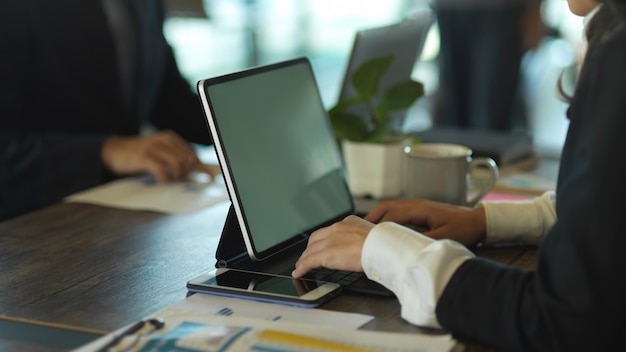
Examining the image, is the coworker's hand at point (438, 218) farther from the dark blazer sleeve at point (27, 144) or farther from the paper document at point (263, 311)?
the dark blazer sleeve at point (27, 144)

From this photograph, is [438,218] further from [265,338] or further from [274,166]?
[265,338]

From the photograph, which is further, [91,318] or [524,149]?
[524,149]

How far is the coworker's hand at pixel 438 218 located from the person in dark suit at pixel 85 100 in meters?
0.64

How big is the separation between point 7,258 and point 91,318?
337 mm

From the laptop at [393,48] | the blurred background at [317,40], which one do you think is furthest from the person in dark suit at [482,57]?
the laptop at [393,48]

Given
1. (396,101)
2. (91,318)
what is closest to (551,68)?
(396,101)

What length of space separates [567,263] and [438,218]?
1.47ft

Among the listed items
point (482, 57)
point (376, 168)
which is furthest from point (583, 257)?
point (482, 57)

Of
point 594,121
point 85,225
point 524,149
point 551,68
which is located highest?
point 594,121

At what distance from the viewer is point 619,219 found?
2.92 feet

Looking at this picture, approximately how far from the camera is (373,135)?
5.60 feet

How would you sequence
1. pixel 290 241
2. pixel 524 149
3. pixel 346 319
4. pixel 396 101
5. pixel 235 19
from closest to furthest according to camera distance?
pixel 346 319 → pixel 290 241 → pixel 396 101 → pixel 524 149 → pixel 235 19

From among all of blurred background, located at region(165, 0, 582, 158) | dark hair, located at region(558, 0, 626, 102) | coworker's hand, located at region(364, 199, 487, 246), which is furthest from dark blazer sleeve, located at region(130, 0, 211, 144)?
blurred background, located at region(165, 0, 582, 158)

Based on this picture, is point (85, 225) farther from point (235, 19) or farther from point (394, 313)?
point (235, 19)
